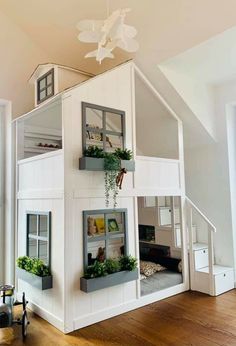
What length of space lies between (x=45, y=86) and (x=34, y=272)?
229 centimetres

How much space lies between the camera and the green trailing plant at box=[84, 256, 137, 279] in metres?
2.99

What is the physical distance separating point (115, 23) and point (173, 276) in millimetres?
3188

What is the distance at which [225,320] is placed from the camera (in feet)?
9.97

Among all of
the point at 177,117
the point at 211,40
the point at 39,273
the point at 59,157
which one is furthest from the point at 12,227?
the point at 211,40

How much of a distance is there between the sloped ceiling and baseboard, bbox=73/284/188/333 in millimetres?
2481

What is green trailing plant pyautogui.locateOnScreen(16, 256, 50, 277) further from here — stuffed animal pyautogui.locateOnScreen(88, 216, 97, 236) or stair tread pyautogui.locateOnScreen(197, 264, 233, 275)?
stair tread pyautogui.locateOnScreen(197, 264, 233, 275)

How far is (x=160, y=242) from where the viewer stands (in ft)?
14.6

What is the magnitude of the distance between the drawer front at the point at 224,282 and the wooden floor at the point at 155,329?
329mm

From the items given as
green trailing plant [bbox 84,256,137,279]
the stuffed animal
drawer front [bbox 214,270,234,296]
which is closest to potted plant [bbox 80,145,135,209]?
the stuffed animal

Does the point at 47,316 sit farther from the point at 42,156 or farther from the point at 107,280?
the point at 42,156

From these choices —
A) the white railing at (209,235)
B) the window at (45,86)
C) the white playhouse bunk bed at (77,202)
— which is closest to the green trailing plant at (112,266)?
the white playhouse bunk bed at (77,202)

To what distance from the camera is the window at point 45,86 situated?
3699 millimetres

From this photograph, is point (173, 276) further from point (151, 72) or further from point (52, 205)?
point (151, 72)

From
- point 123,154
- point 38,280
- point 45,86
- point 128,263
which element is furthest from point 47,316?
point 45,86
